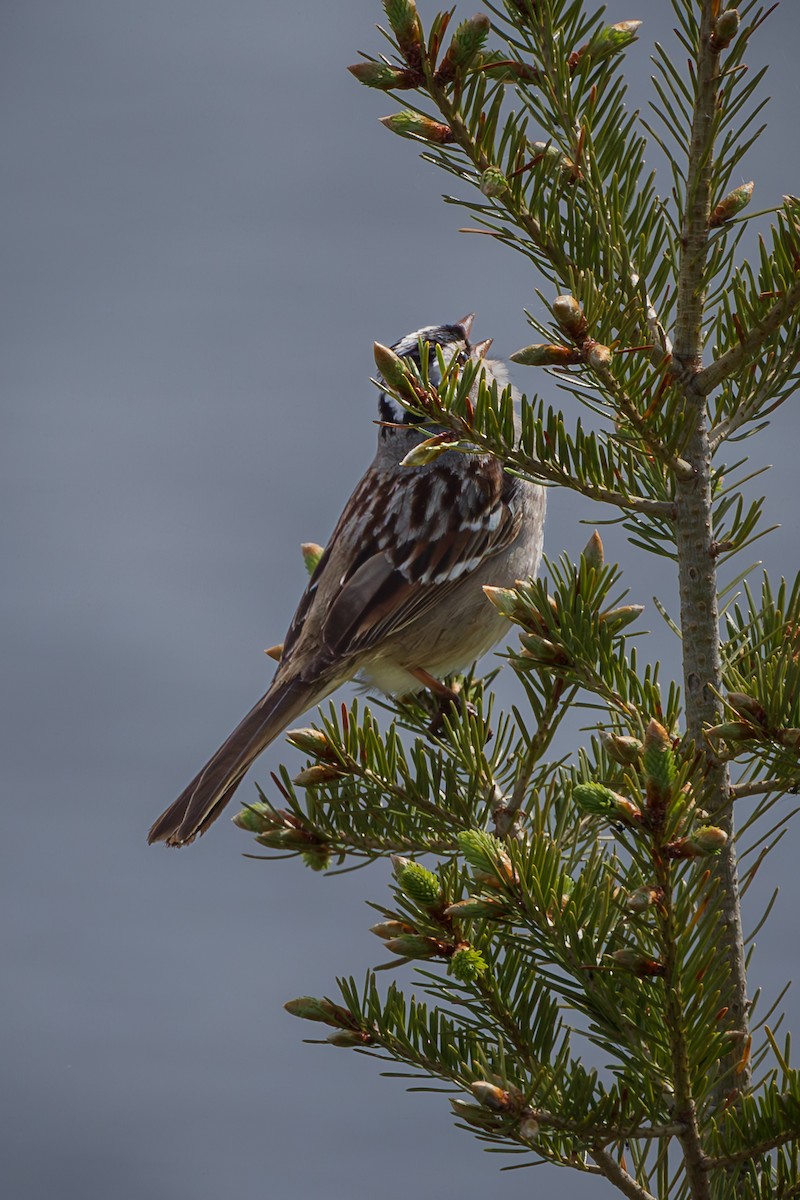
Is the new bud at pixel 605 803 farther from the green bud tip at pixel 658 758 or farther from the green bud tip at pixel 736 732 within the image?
the green bud tip at pixel 736 732

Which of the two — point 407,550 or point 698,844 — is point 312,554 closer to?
point 407,550

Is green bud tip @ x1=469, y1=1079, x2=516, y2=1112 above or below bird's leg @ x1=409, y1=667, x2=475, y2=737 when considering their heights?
below

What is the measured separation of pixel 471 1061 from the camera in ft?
3.19

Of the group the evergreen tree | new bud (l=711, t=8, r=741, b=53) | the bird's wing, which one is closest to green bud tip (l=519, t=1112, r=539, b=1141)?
the evergreen tree

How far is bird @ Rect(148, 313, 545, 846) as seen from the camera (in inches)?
68.7

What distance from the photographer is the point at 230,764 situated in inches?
59.9

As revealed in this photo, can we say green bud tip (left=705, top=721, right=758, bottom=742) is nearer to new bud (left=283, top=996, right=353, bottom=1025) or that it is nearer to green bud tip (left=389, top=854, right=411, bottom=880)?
green bud tip (left=389, top=854, right=411, bottom=880)

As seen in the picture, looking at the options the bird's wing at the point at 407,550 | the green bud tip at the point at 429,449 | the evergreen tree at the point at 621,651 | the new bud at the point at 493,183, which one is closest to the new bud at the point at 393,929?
the evergreen tree at the point at 621,651

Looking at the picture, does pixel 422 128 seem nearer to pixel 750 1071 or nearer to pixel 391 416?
pixel 750 1071

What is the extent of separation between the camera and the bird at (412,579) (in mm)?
1744

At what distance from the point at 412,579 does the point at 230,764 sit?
0.45m

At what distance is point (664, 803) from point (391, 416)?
1.52 meters

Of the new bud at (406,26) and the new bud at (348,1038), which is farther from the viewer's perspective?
the new bud at (348,1038)

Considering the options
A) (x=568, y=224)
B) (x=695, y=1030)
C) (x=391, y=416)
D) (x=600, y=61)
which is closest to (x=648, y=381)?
(x=568, y=224)
